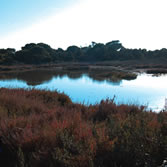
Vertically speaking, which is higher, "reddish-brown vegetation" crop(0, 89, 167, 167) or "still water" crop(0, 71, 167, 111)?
"reddish-brown vegetation" crop(0, 89, 167, 167)

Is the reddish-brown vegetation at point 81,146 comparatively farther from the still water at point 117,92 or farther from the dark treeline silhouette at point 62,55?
the dark treeline silhouette at point 62,55

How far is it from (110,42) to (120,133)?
109063mm

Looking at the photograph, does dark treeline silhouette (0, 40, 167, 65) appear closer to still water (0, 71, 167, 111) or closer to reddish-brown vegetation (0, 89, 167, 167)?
still water (0, 71, 167, 111)

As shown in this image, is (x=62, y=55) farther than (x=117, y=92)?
Yes

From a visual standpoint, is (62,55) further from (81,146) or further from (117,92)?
(81,146)

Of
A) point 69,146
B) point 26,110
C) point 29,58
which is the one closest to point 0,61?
point 29,58

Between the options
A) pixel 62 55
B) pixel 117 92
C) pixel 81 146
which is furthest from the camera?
pixel 62 55

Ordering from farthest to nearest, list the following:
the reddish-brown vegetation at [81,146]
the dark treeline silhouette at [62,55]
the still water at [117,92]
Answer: the dark treeline silhouette at [62,55]
the still water at [117,92]
the reddish-brown vegetation at [81,146]

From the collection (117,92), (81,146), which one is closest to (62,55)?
(117,92)

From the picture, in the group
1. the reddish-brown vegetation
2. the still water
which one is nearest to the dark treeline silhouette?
the still water

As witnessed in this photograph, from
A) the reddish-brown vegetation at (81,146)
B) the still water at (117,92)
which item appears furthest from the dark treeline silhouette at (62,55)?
the reddish-brown vegetation at (81,146)

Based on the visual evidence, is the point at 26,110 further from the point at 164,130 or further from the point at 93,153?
the point at 164,130

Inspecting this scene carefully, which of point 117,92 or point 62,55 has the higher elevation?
point 62,55

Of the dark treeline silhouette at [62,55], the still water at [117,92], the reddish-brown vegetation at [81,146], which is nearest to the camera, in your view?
the reddish-brown vegetation at [81,146]
